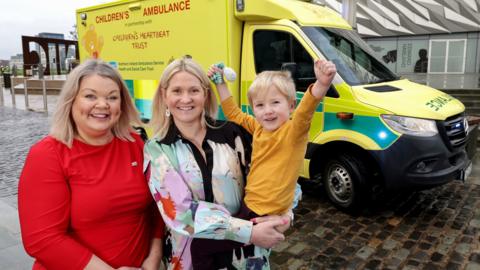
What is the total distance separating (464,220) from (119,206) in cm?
421

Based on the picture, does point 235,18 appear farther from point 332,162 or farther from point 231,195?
point 231,195

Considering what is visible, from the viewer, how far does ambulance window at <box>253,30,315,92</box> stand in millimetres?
4711

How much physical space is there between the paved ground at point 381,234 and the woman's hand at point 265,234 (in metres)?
2.00

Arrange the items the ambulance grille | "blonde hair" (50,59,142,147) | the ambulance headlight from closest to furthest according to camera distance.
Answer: "blonde hair" (50,59,142,147), the ambulance headlight, the ambulance grille

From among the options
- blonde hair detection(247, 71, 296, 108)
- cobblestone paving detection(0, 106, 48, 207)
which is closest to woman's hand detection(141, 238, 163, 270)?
blonde hair detection(247, 71, 296, 108)

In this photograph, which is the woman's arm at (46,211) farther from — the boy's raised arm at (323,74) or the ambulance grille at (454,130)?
the ambulance grille at (454,130)

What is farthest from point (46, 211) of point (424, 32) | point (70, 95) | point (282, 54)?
point (424, 32)

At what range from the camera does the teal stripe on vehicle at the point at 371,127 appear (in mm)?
4164

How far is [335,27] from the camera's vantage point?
5.30m

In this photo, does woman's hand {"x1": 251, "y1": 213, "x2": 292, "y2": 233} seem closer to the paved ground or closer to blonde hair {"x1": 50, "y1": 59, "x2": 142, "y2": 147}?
blonde hair {"x1": 50, "y1": 59, "x2": 142, "y2": 147}

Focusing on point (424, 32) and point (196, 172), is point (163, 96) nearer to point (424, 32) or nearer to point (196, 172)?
point (196, 172)

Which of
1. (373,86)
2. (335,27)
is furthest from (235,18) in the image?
(373,86)

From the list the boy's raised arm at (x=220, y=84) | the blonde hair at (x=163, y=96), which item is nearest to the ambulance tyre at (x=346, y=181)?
the boy's raised arm at (x=220, y=84)

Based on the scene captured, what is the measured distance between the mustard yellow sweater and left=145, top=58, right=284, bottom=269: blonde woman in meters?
0.06
